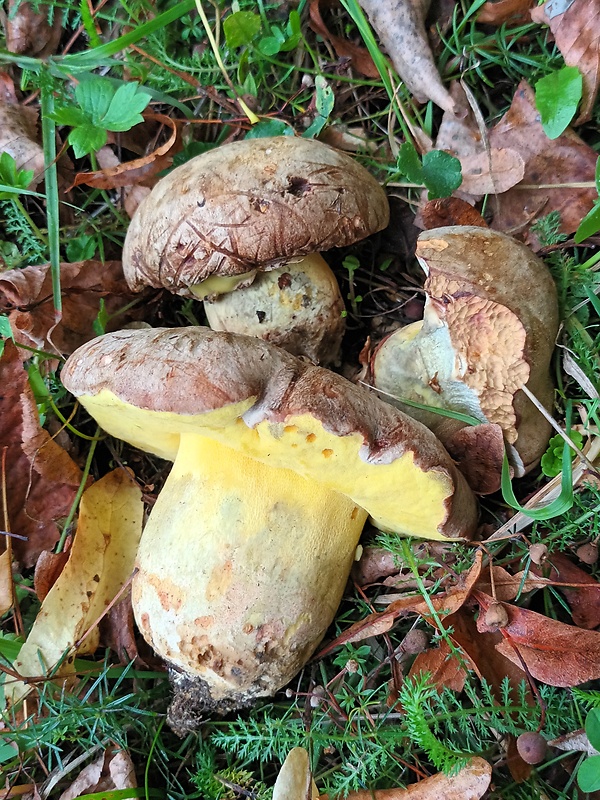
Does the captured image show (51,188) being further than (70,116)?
Yes

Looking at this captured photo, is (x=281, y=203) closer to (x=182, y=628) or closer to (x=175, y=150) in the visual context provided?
(x=175, y=150)

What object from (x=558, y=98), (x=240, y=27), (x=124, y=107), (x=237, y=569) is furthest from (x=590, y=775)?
(x=240, y=27)

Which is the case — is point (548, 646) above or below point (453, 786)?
above

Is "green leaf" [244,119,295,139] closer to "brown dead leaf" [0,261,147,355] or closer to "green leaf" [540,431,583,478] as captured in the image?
"brown dead leaf" [0,261,147,355]

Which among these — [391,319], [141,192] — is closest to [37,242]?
[141,192]

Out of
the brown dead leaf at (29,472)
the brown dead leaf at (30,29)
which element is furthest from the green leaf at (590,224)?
Result: the brown dead leaf at (30,29)

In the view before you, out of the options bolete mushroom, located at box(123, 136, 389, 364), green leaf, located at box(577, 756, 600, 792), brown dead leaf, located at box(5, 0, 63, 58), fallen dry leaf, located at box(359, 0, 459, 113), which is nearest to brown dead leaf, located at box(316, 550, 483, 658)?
green leaf, located at box(577, 756, 600, 792)

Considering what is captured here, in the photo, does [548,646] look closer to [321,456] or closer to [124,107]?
[321,456]
